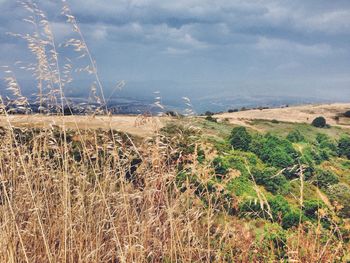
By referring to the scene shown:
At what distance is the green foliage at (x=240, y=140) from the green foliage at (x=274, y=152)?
0.21 m

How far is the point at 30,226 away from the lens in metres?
4.73

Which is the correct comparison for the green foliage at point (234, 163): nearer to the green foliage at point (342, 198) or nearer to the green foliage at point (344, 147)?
the green foliage at point (342, 198)

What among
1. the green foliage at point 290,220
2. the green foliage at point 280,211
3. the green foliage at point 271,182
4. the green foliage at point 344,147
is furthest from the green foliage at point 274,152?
the green foliage at point 344,147

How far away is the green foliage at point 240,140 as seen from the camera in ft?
47.7

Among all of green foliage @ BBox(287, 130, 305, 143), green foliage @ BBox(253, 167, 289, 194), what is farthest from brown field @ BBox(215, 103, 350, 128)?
green foliage @ BBox(253, 167, 289, 194)

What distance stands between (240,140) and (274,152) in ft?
3.98

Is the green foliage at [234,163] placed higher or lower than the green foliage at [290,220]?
higher

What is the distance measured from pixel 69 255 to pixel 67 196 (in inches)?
23.4

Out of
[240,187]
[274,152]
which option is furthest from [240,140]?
[240,187]

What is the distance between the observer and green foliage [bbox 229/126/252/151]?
47.7 ft

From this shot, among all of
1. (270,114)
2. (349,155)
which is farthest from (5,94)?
(270,114)

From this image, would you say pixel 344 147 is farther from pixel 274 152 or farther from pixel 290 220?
pixel 290 220

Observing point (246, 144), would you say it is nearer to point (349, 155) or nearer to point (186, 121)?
point (349, 155)

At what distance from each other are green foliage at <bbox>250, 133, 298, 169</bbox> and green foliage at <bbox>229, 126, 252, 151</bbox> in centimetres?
21
